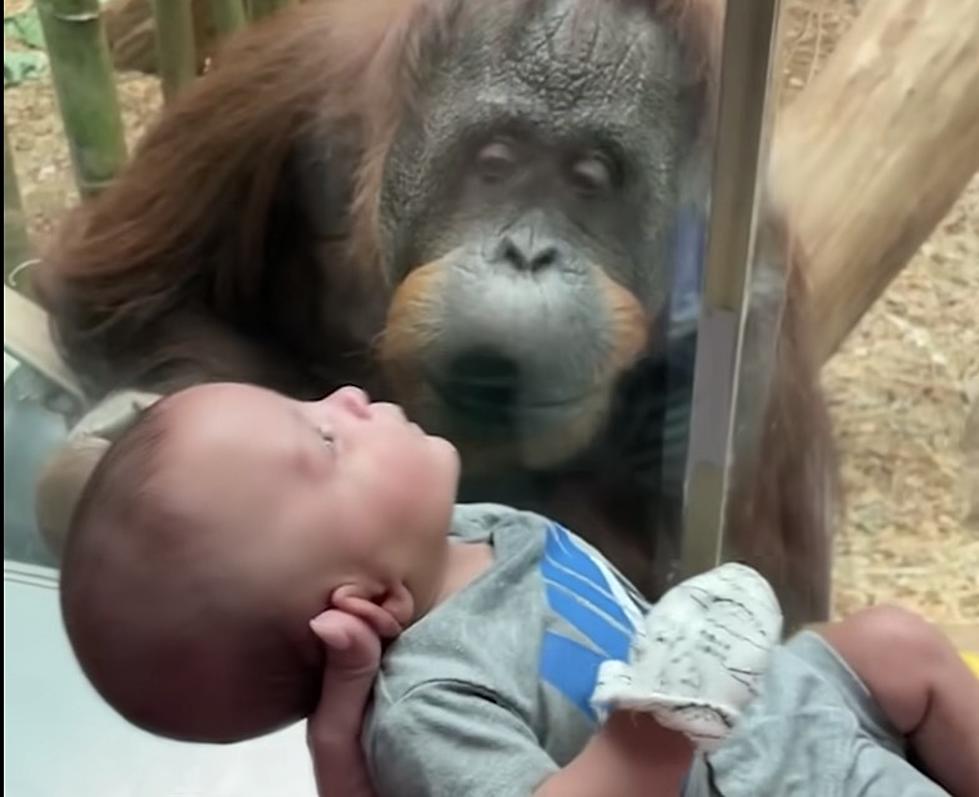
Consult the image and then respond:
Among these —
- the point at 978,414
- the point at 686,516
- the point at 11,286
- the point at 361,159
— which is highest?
the point at 361,159

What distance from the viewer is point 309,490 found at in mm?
743

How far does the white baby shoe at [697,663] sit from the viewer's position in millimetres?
659

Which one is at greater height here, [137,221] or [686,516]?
[137,221]

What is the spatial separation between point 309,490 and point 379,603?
58 mm

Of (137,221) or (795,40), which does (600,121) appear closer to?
(795,40)

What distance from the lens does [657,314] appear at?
3.84 ft

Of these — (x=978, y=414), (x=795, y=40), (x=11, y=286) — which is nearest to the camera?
(x=795, y=40)

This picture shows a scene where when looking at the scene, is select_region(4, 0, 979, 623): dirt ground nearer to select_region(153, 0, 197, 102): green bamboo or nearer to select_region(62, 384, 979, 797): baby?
select_region(153, 0, 197, 102): green bamboo

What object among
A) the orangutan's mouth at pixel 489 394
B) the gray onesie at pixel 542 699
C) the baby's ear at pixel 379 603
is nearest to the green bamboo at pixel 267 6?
the orangutan's mouth at pixel 489 394

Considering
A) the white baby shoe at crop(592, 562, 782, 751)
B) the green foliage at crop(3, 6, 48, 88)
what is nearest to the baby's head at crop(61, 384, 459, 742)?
the white baby shoe at crop(592, 562, 782, 751)

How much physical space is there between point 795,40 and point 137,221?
52 centimetres

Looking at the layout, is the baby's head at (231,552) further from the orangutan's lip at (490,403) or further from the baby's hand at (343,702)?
the orangutan's lip at (490,403)

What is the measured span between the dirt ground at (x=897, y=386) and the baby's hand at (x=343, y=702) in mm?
627

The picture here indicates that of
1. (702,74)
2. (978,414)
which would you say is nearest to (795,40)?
(702,74)
